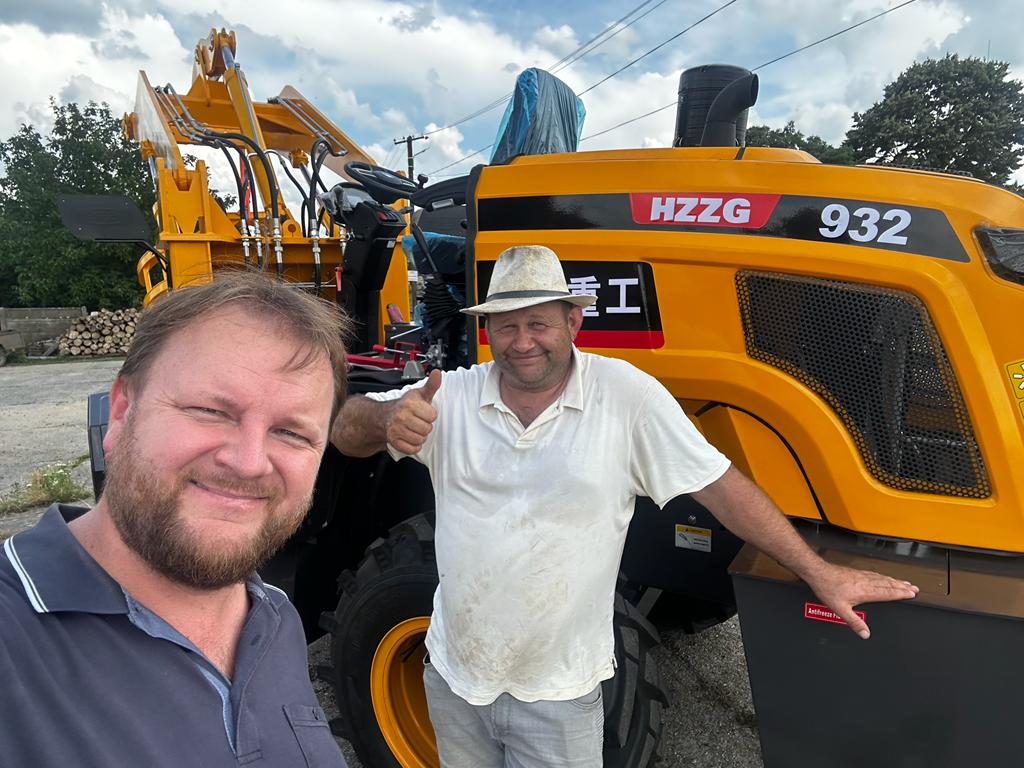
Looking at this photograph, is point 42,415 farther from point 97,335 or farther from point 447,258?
point 97,335

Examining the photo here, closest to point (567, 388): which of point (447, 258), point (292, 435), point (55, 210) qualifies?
point (292, 435)

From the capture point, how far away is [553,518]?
5.27 ft

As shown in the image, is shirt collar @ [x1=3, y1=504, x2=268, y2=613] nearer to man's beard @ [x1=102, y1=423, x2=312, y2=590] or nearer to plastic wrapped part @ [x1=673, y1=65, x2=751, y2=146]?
man's beard @ [x1=102, y1=423, x2=312, y2=590]

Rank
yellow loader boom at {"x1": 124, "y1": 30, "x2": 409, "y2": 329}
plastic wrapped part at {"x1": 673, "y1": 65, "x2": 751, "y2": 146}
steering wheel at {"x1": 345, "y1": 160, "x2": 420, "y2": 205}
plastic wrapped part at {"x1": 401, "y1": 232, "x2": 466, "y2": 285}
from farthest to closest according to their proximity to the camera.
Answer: yellow loader boom at {"x1": 124, "y1": 30, "x2": 409, "y2": 329} → plastic wrapped part at {"x1": 401, "y1": 232, "x2": 466, "y2": 285} → steering wheel at {"x1": 345, "y1": 160, "x2": 420, "y2": 205} → plastic wrapped part at {"x1": 673, "y1": 65, "x2": 751, "y2": 146}

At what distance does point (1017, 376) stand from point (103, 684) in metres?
2.05

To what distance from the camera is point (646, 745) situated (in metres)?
1.88

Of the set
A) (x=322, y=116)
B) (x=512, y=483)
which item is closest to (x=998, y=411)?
(x=512, y=483)

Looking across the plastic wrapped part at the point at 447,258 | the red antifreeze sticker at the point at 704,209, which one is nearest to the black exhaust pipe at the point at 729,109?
the red antifreeze sticker at the point at 704,209

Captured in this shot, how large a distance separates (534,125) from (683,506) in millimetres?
1608

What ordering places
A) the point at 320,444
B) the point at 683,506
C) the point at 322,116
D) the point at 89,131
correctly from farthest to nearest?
the point at 89,131, the point at 322,116, the point at 683,506, the point at 320,444

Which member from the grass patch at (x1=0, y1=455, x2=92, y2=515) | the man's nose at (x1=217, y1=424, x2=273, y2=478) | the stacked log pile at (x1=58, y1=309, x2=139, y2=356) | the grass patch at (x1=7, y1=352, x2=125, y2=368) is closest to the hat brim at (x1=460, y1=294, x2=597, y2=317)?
the man's nose at (x1=217, y1=424, x2=273, y2=478)

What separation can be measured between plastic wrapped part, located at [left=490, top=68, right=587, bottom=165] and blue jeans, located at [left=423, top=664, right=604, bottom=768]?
194 centimetres

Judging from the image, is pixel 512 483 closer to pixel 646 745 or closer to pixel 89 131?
pixel 646 745

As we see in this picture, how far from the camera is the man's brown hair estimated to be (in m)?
1.02
